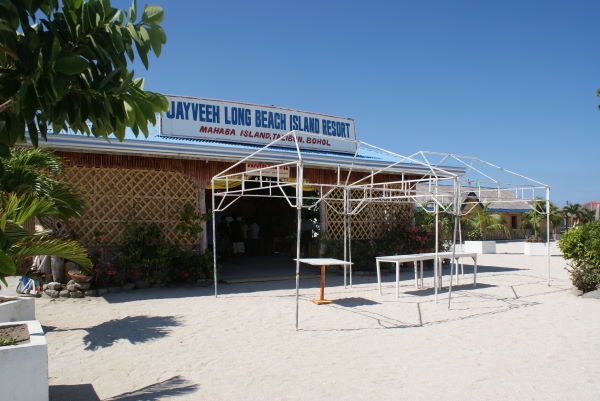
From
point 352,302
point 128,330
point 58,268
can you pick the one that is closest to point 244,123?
point 58,268

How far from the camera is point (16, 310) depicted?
4949 millimetres

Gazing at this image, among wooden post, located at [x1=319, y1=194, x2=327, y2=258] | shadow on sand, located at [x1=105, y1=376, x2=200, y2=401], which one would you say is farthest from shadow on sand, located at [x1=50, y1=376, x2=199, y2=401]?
wooden post, located at [x1=319, y1=194, x2=327, y2=258]

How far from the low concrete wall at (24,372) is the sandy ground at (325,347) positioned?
596 millimetres

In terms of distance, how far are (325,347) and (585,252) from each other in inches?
221

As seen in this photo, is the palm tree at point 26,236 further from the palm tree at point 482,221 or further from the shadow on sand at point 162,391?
the palm tree at point 482,221

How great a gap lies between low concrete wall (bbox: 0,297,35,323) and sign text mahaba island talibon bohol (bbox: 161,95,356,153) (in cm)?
605

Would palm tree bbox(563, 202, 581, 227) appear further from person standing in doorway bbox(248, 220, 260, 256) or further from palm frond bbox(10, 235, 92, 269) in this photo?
palm frond bbox(10, 235, 92, 269)

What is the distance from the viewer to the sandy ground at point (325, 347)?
3.71 meters

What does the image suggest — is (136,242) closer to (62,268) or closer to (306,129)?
(62,268)

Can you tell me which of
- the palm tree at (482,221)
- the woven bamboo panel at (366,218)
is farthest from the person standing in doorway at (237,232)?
the palm tree at (482,221)

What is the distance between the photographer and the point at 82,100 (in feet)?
7.36

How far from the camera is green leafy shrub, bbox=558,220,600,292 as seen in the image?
25.3ft

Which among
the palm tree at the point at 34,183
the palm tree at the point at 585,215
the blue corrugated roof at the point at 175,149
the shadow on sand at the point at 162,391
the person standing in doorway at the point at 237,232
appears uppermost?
the blue corrugated roof at the point at 175,149

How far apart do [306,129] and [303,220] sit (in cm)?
264
